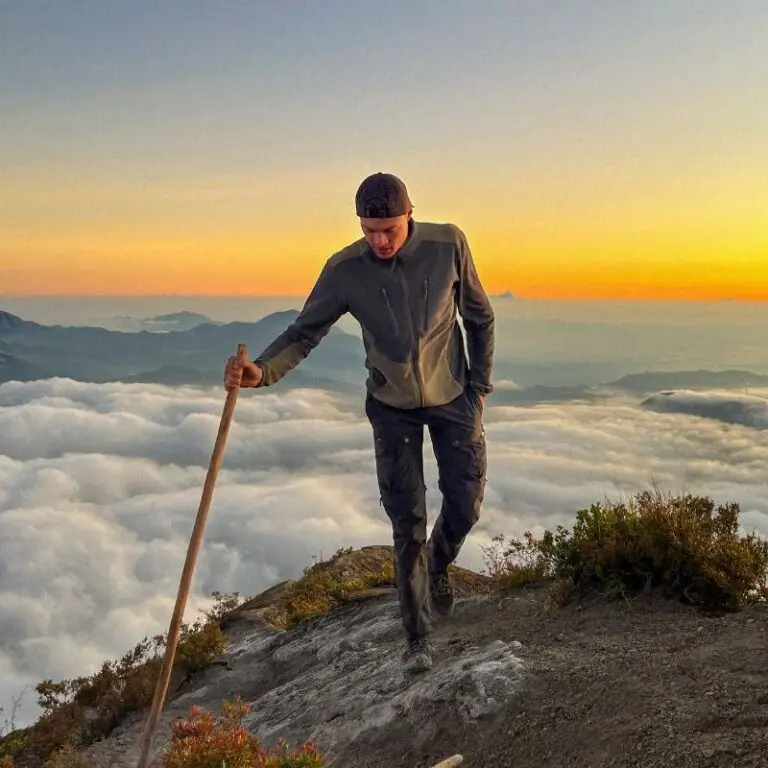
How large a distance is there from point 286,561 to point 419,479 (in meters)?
190

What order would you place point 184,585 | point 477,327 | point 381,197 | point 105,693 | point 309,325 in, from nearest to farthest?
point 184,585 → point 381,197 → point 309,325 → point 477,327 → point 105,693

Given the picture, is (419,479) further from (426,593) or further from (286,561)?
(286,561)

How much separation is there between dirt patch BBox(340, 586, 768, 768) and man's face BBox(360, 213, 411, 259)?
2.96 metres

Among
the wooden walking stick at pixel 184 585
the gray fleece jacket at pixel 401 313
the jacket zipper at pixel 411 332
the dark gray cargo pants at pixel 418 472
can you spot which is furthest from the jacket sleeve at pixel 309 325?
the wooden walking stick at pixel 184 585

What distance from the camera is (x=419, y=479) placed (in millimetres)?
5613

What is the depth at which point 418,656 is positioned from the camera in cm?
575

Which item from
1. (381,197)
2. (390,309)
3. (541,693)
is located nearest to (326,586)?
(541,693)

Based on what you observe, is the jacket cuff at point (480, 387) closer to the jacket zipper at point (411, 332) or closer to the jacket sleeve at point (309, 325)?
the jacket zipper at point (411, 332)

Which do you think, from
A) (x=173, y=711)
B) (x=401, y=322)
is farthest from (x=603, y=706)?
(x=173, y=711)

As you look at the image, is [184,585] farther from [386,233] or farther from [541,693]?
[386,233]

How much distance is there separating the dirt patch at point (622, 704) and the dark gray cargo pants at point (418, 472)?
82 centimetres

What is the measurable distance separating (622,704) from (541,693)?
0.54 m

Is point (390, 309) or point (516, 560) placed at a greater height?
point (390, 309)

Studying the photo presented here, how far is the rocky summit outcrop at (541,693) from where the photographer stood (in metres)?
3.97
